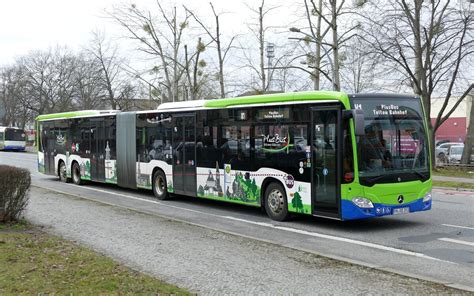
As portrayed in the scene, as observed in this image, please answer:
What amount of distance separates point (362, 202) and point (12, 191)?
21.9 ft

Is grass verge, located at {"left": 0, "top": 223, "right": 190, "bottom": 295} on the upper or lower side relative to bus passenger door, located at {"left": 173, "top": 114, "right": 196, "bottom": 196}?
lower

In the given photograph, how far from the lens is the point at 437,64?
2653 cm

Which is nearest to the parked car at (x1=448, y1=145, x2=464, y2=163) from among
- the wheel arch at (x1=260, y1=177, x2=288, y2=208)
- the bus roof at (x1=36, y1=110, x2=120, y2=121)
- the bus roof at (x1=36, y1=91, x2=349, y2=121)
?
the bus roof at (x1=36, y1=110, x2=120, y2=121)

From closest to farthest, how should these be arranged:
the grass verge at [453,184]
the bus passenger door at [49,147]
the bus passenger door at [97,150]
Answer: the bus passenger door at [97,150], the grass verge at [453,184], the bus passenger door at [49,147]

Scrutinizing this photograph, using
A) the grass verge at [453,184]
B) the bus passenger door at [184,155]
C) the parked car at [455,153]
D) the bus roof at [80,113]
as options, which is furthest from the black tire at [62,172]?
the parked car at [455,153]

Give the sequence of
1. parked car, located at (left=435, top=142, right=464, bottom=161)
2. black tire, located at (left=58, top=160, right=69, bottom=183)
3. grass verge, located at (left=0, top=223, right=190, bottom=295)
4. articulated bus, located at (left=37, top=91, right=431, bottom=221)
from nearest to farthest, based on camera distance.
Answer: grass verge, located at (left=0, top=223, right=190, bottom=295) < articulated bus, located at (left=37, top=91, right=431, bottom=221) < black tire, located at (left=58, top=160, right=69, bottom=183) < parked car, located at (left=435, top=142, right=464, bottom=161)

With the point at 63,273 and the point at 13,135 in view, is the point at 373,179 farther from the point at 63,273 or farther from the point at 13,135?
the point at 13,135

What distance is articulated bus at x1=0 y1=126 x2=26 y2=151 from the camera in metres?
61.9

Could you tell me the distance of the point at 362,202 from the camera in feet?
33.5

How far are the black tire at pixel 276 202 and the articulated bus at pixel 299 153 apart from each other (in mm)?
24

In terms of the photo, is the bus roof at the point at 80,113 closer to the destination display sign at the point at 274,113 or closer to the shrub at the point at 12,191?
the destination display sign at the point at 274,113

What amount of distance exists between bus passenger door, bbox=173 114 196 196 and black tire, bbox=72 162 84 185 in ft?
24.1

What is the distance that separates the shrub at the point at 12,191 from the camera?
10250mm

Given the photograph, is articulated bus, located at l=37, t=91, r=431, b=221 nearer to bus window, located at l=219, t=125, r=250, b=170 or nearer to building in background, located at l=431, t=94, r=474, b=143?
bus window, located at l=219, t=125, r=250, b=170
